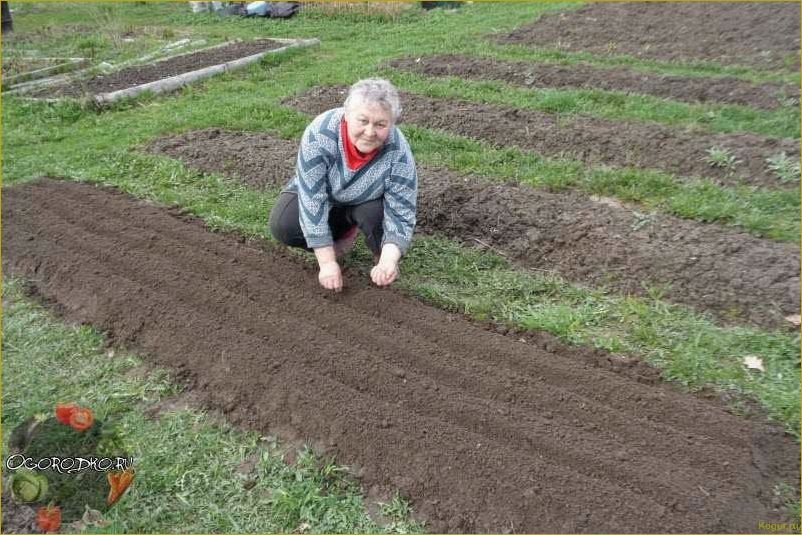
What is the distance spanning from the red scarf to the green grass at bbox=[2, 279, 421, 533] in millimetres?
1441

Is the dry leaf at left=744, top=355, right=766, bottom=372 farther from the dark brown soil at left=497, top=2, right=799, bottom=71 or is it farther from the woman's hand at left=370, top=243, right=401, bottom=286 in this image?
the dark brown soil at left=497, top=2, right=799, bottom=71

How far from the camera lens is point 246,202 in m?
4.52

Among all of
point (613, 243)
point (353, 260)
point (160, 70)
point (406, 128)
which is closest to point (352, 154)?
point (353, 260)

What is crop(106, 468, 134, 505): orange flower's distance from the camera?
214 cm

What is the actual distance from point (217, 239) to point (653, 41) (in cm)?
759

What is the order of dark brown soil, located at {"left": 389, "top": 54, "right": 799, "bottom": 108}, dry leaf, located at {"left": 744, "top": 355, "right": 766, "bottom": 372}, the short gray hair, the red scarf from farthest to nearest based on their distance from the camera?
1. dark brown soil, located at {"left": 389, "top": 54, "right": 799, "bottom": 108}
2. the red scarf
3. dry leaf, located at {"left": 744, "top": 355, "right": 766, "bottom": 372}
4. the short gray hair

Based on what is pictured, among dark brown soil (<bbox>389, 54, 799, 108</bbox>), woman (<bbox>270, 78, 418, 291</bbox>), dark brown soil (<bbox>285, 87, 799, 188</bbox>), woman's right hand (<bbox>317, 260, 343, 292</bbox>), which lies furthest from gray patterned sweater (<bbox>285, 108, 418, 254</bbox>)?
dark brown soil (<bbox>389, 54, 799, 108</bbox>)

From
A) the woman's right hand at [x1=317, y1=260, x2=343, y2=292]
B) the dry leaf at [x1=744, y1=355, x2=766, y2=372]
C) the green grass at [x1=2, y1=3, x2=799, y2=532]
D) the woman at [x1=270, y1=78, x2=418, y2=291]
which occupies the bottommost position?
the dry leaf at [x1=744, y1=355, x2=766, y2=372]

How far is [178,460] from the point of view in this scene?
8.14ft

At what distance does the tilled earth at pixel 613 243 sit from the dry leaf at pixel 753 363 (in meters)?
0.33

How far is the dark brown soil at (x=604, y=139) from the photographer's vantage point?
4.77m

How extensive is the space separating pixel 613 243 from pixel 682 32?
22.6 ft

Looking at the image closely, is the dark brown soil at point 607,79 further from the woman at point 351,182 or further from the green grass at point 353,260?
the woman at point 351,182

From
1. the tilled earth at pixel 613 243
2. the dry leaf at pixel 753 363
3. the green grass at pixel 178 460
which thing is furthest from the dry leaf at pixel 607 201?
the green grass at pixel 178 460
